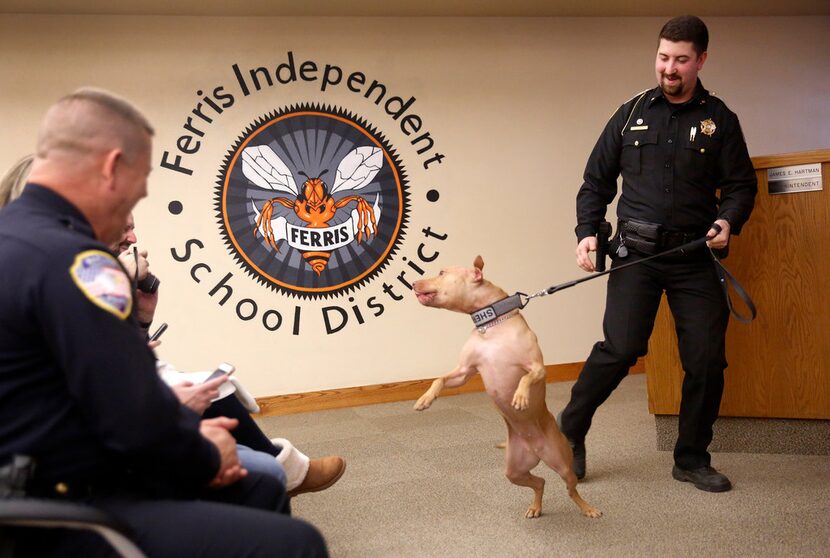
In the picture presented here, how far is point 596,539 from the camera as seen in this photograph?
2422mm

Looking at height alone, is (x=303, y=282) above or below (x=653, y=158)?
below

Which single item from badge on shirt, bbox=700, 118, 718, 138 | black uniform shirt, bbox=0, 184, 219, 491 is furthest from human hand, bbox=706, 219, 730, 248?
black uniform shirt, bbox=0, 184, 219, 491

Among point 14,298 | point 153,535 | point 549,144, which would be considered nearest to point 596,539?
point 153,535

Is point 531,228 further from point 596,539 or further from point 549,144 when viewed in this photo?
point 596,539

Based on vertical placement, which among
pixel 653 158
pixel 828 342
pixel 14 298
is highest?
pixel 653 158

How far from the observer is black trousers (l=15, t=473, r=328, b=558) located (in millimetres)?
1110

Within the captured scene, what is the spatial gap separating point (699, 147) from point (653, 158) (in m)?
0.17

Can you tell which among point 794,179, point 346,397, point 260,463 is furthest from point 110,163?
point 346,397

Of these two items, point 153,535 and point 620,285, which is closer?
Answer: point 153,535

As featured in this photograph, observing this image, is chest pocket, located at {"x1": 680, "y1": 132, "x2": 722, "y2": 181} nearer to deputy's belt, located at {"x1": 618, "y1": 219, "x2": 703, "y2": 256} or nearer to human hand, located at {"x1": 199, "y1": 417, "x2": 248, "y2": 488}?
deputy's belt, located at {"x1": 618, "y1": 219, "x2": 703, "y2": 256}

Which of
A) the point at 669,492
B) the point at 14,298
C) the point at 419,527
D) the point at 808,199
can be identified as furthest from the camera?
the point at 808,199

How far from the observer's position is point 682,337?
116 inches

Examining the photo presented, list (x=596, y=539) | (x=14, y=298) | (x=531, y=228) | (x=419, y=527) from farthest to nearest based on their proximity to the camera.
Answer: (x=531, y=228) → (x=419, y=527) → (x=596, y=539) → (x=14, y=298)

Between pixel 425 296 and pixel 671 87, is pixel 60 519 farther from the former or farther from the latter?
pixel 671 87
